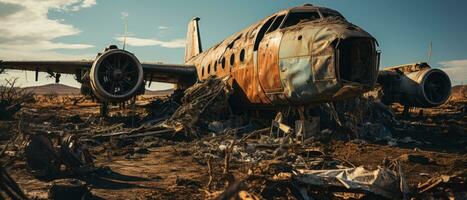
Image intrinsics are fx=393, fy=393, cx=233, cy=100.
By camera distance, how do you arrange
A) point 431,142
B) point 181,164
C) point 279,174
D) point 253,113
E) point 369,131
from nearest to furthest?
1. point 279,174
2. point 181,164
3. point 431,142
4. point 369,131
5. point 253,113

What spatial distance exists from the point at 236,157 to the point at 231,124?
4.94m

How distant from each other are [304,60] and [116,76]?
7594 mm

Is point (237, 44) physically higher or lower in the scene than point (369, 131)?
higher

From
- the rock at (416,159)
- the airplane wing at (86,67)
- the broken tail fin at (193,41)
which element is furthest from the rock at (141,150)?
the broken tail fin at (193,41)

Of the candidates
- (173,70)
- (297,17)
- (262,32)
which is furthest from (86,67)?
(297,17)

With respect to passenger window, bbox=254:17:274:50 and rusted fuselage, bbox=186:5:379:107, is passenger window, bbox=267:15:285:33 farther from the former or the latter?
passenger window, bbox=254:17:274:50

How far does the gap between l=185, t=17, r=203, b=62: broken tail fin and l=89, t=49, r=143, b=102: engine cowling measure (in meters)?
13.4

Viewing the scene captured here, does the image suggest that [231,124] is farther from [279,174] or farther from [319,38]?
[279,174]

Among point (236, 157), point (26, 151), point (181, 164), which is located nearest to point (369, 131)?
point (236, 157)

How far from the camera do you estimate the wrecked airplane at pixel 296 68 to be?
9.16m

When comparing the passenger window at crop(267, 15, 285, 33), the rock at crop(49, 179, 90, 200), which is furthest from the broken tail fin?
the rock at crop(49, 179, 90, 200)

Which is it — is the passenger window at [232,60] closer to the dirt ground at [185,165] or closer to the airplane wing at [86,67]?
the dirt ground at [185,165]

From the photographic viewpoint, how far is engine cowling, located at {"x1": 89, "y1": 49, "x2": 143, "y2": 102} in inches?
550

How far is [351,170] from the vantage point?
5176 mm
